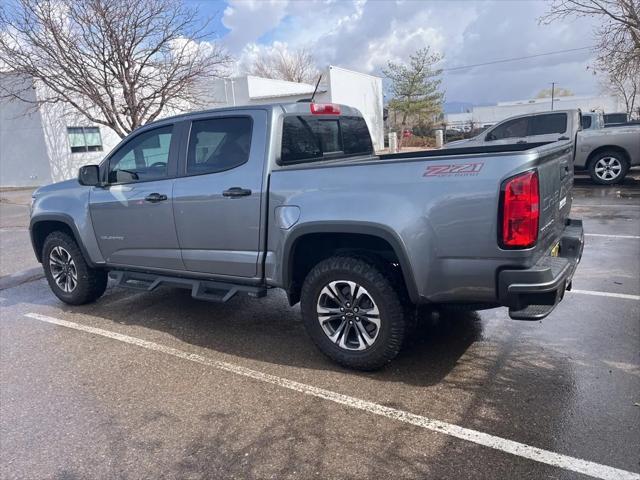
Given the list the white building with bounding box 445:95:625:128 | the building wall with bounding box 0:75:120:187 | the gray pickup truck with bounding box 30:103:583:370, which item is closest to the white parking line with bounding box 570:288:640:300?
the gray pickup truck with bounding box 30:103:583:370

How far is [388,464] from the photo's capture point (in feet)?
8.88

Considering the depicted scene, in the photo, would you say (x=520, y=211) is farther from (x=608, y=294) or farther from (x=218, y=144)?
(x=608, y=294)

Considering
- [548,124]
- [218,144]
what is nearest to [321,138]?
[218,144]

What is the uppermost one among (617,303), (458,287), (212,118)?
(212,118)

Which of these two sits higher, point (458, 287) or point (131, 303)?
point (458, 287)

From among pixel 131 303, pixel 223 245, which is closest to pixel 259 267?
pixel 223 245

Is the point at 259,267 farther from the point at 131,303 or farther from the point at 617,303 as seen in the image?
the point at 617,303

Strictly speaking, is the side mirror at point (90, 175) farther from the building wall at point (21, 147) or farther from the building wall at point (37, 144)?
the building wall at point (21, 147)

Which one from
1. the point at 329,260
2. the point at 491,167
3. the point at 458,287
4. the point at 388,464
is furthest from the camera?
the point at 329,260

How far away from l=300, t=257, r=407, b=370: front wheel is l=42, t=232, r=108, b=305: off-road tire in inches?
115

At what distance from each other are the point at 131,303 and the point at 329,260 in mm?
3072

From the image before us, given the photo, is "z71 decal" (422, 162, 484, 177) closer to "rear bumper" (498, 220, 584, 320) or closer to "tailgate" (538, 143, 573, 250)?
"tailgate" (538, 143, 573, 250)

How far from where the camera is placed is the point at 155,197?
4.57m

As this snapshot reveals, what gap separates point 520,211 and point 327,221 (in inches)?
50.3
